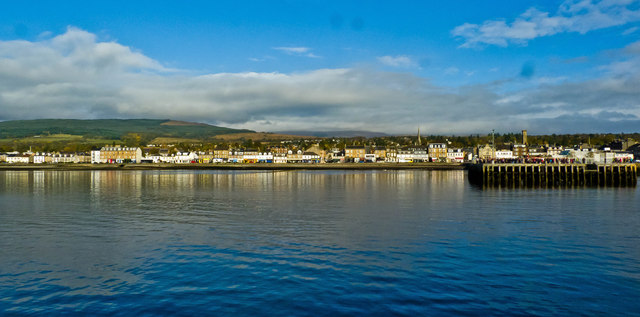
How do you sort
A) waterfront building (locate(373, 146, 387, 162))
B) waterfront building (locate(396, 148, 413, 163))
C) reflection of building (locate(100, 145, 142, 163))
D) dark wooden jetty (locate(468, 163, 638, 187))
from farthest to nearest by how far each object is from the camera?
reflection of building (locate(100, 145, 142, 163))
waterfront building (locate(373, 146, 387, 162))
waterfront building (locate(396, 148, 413, 163))
dark wooden jetty (locate(468, 163, 638, 187))

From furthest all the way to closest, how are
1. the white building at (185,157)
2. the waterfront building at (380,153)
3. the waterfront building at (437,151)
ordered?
the white building at (185,157) < the waterfront building at (380,153) < the waterfront building at (437,151)

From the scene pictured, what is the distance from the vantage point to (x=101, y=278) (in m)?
14.2

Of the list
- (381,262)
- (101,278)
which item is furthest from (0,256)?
(381,262)

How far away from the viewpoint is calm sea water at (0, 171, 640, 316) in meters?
11.8

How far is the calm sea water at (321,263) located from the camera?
11812 mm

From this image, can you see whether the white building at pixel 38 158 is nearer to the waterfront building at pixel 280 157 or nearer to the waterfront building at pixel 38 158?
the waterfront building at pixel 38 158

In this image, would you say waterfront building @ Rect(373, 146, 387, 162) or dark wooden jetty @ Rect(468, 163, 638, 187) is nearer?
dark wooden jetty @ Rect(468, 163, 638, 187)

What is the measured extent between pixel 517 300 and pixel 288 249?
901 cm

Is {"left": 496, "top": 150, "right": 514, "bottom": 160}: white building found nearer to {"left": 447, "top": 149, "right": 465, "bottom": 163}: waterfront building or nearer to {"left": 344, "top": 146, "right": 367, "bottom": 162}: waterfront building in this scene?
{"left": 447, "top": 149, "right": 465, "bottom": 163}: waterfront building

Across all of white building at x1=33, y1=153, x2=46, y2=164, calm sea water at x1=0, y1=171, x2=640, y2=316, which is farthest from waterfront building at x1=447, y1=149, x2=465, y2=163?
white building at x1=33, y1=153, x2=46, y2=164

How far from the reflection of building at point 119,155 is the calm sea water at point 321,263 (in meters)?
149

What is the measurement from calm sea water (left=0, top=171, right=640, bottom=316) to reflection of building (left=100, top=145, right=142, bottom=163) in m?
149

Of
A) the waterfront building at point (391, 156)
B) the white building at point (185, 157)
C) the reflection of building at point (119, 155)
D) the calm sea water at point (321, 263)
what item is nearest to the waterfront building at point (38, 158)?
the reflection of building at point (119, 155)

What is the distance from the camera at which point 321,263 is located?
15852 mm
